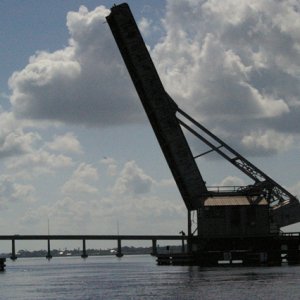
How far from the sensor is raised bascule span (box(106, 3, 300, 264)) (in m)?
76.3

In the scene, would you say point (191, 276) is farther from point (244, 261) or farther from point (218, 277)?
point (244, 261)

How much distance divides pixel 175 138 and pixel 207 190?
8502 millimetres

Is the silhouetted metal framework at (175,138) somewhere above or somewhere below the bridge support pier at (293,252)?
above

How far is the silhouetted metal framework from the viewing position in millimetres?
72812

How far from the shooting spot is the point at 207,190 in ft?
275

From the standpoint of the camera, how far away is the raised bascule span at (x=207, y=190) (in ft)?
250

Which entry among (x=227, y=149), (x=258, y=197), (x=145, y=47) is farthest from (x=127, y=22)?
(x=258, y=197)

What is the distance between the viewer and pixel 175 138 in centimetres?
7775

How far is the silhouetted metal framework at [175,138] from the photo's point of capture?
239 ft

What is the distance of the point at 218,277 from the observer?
6338 centimetres

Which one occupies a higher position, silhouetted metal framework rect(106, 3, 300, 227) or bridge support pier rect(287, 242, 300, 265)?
silhouetted metal framework rect(106, 3, 300, 227)

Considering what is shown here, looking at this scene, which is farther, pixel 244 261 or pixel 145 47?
pixel 244 261

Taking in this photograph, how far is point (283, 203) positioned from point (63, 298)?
39.8m

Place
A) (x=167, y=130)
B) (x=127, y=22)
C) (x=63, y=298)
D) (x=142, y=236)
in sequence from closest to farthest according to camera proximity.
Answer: (x=63, y=298)
(x=127, y=22)
(x=167, y=130)
(x=142, y=236)
